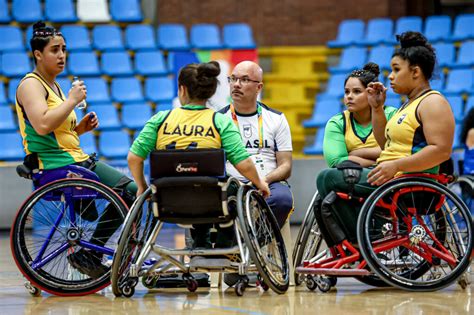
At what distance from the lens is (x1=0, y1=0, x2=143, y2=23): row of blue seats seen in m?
11.4

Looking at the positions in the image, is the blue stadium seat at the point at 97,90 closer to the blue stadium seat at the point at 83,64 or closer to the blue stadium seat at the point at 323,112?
the blue stadium seat at the point at 83,64

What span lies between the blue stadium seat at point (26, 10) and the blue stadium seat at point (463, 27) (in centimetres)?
495

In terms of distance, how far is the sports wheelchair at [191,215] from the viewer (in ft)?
15.2

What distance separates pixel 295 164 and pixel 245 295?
4.54 metres

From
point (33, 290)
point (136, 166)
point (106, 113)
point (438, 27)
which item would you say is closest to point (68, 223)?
point (33, 290)

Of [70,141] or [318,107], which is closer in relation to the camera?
[70,141]

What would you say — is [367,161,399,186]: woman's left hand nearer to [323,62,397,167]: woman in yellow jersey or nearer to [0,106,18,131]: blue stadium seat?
[323,62,397,167]: woman in yellow jersey

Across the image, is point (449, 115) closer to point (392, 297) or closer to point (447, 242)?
point (447, 242)

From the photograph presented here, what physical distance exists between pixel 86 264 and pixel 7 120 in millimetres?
5512

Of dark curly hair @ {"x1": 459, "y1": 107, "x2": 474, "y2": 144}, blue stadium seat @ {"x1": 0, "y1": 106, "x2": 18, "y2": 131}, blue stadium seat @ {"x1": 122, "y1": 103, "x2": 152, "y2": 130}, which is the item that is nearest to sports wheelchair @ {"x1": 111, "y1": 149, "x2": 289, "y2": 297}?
dark curly hair @ {"x1": 459, "y1": 107, "x2": 474, "y2": 144}

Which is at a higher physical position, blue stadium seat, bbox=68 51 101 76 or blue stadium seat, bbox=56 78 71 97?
blue stadium seat, bbox=68 51 101 76

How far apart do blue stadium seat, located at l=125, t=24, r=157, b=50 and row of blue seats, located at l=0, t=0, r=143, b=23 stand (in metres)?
0.25

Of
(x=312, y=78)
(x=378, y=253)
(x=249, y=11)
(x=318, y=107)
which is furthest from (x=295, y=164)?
(x=378, y=253)

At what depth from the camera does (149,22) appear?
1188 cm
